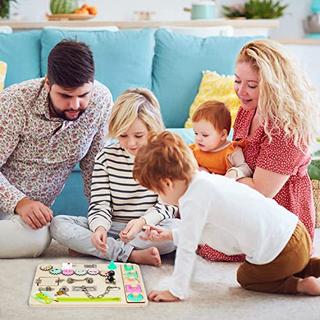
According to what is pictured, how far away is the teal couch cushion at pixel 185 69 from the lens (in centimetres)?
376

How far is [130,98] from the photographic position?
2.54 metres

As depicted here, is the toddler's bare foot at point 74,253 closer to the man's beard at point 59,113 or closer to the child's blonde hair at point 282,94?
the man's beard at point 59,113

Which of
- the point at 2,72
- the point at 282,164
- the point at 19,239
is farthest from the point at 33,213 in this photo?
the point at 2,72

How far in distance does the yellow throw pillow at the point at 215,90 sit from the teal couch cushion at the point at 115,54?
306mm

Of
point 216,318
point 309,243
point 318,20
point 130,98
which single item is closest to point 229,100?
point 130,98

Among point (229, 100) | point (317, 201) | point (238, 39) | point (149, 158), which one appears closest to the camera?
point (149, 158)

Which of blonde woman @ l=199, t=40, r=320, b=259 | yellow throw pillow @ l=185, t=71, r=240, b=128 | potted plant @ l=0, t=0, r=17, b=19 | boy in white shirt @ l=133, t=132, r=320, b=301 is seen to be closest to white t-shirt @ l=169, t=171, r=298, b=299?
boy in white shirt @ l=133, t=132, r=320, b=301

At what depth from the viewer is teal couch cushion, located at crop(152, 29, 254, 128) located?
148 inches

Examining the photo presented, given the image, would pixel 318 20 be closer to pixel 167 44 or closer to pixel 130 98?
pixel 167 44

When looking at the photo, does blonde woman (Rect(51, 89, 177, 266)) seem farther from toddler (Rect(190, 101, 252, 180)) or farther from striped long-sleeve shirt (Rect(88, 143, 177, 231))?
toddler (Rect(190, 101, 252, 180))

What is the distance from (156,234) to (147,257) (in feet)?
0.62

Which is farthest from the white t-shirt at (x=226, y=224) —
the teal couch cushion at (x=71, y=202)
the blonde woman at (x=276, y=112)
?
the teal couch cushion at (x=71, y=202)

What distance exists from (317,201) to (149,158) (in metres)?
1.24

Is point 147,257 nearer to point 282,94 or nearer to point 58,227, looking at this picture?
point 58,227
